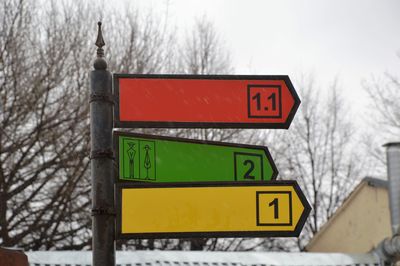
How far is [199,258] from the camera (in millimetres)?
14711

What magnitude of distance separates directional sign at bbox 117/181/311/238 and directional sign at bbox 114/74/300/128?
27 centimetres

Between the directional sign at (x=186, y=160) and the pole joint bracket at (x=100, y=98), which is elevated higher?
the pole joint bracket at (x=100, y=98)

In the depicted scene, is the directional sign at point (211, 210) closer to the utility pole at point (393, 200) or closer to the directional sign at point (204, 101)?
the directional sign at point (204, 101)

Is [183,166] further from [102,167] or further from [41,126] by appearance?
[41,126]

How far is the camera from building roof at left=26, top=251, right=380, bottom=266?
44.2 feet

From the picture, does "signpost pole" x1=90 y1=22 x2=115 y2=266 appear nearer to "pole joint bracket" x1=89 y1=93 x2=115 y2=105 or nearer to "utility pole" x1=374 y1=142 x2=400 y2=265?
"pole joint bracket" x1=89 y1=93 x2=115 y2=105

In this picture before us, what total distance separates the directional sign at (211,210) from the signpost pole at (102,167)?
7cm

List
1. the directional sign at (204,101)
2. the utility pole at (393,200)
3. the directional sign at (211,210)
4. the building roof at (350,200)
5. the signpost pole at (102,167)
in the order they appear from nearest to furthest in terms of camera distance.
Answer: the signpost pole at (102,167), the directional sign at (211,210), the directional sign at (204,101), the utility pole at (393,200), the building roof at (350,200)

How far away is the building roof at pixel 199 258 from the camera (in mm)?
13469

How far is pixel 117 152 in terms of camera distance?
3244 millimetres

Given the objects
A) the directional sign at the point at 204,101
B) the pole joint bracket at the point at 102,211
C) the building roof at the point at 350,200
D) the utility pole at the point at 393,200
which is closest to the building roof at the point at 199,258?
the utility pole at the point at 393,200

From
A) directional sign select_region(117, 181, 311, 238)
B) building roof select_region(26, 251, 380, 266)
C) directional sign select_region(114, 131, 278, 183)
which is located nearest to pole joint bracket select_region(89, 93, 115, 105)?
directional sign select_region(114, 131, 278, 183)

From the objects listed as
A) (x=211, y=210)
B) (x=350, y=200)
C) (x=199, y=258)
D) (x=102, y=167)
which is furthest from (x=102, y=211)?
(x=350, y=200)

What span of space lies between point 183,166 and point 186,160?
0.10ft
